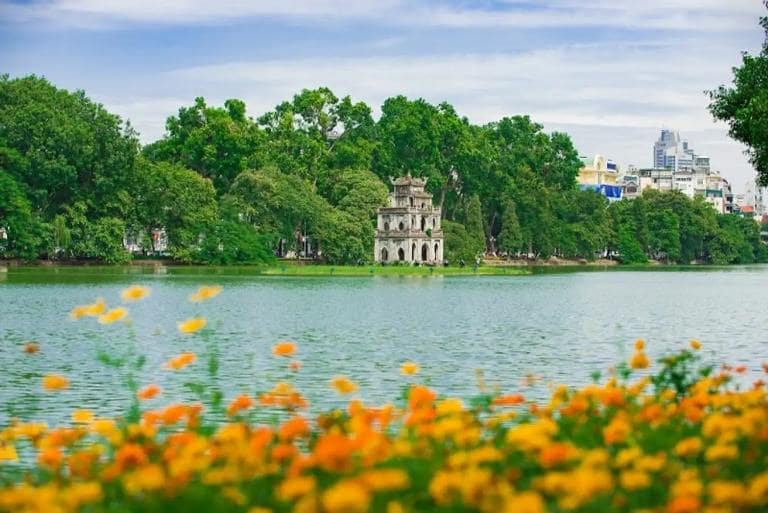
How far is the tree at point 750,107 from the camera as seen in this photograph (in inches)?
1134

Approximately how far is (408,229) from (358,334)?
227 feet

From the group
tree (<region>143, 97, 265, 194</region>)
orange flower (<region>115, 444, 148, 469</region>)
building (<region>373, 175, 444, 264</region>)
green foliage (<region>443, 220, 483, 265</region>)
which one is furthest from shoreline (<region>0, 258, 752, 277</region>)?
orange flower (<region>115, 444, 148, 469</region>)

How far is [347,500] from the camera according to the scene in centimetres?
584

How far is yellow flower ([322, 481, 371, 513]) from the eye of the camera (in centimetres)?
585

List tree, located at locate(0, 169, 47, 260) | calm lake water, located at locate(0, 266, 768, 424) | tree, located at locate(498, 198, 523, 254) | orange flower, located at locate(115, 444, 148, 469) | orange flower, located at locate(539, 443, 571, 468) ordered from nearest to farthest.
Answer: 1. orange flower, located at locate(539, 443, 571, 468)
2. orange flower, located at locate(115, 444, 148, 469)
3. calm lake water, located at locate(0, 266, 768, 424)
4. tree, located at locate(0, 169, 47, 260)
5. tree, located at locate(498, 198, 523, 254)

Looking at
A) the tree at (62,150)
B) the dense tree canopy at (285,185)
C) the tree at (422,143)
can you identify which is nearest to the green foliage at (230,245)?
the dense tree canopy at (285,185)

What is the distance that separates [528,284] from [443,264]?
27659 mm

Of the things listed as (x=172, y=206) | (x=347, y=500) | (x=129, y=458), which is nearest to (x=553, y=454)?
(x=347, y=500)

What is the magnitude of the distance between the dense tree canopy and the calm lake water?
16.6 meters

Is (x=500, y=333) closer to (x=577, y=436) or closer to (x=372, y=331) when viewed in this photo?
(x=372, y=331)

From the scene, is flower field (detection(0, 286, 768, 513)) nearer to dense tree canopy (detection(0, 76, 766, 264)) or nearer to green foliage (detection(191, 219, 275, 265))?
dense tree canopy (detection(0, 76, 766, 264))

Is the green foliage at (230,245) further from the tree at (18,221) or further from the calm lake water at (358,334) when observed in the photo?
the calm lake water at (358,334)

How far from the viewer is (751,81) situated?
1250 inches

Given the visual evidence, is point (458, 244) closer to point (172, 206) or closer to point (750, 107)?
point (172, 206)
